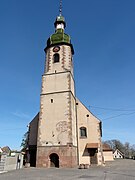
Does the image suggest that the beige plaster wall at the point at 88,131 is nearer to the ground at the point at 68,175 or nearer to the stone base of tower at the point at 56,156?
the stone base of tower at the point at 56,156

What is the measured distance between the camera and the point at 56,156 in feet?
62.7

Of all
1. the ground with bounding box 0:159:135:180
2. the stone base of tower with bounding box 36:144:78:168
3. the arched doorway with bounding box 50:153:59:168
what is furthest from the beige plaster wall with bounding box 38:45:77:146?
the ground with bounding box 0:159:135:180

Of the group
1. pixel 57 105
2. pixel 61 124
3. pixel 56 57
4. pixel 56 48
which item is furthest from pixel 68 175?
pixel 56 48

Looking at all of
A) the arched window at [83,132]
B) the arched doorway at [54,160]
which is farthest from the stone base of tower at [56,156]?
the arched window at [83,132]

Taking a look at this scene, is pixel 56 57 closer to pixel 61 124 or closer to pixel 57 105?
pixel 57 105

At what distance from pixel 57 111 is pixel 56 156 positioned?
5.13m

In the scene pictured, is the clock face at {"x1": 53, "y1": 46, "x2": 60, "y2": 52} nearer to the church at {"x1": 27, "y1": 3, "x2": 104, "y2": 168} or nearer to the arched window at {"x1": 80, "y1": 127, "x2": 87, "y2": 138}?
the church at {"x1": 27, "y1": 3, "x2": 104, "y2": 168}

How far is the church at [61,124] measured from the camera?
1898 cm

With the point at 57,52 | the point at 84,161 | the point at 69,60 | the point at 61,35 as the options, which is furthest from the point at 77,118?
the point at 61,35

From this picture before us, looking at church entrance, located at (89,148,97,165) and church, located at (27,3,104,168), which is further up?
church, located at (27,3,104,168)

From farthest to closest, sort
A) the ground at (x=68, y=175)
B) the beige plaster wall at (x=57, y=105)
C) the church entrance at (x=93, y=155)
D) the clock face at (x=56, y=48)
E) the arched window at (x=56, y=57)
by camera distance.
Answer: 1. the clock face at (x=56, y=48)
2. the arched window at (x=56, y=57)
3. the church entrance at (x=93, y=155)
4. the beige plaster wall at (x=57, y=105)
5. the ground at (x=68, y=175)

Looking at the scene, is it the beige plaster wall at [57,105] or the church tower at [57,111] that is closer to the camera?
the church tower at [57,111]

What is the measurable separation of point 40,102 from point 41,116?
1.97 meters

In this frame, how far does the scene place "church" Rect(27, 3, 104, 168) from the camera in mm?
18984
